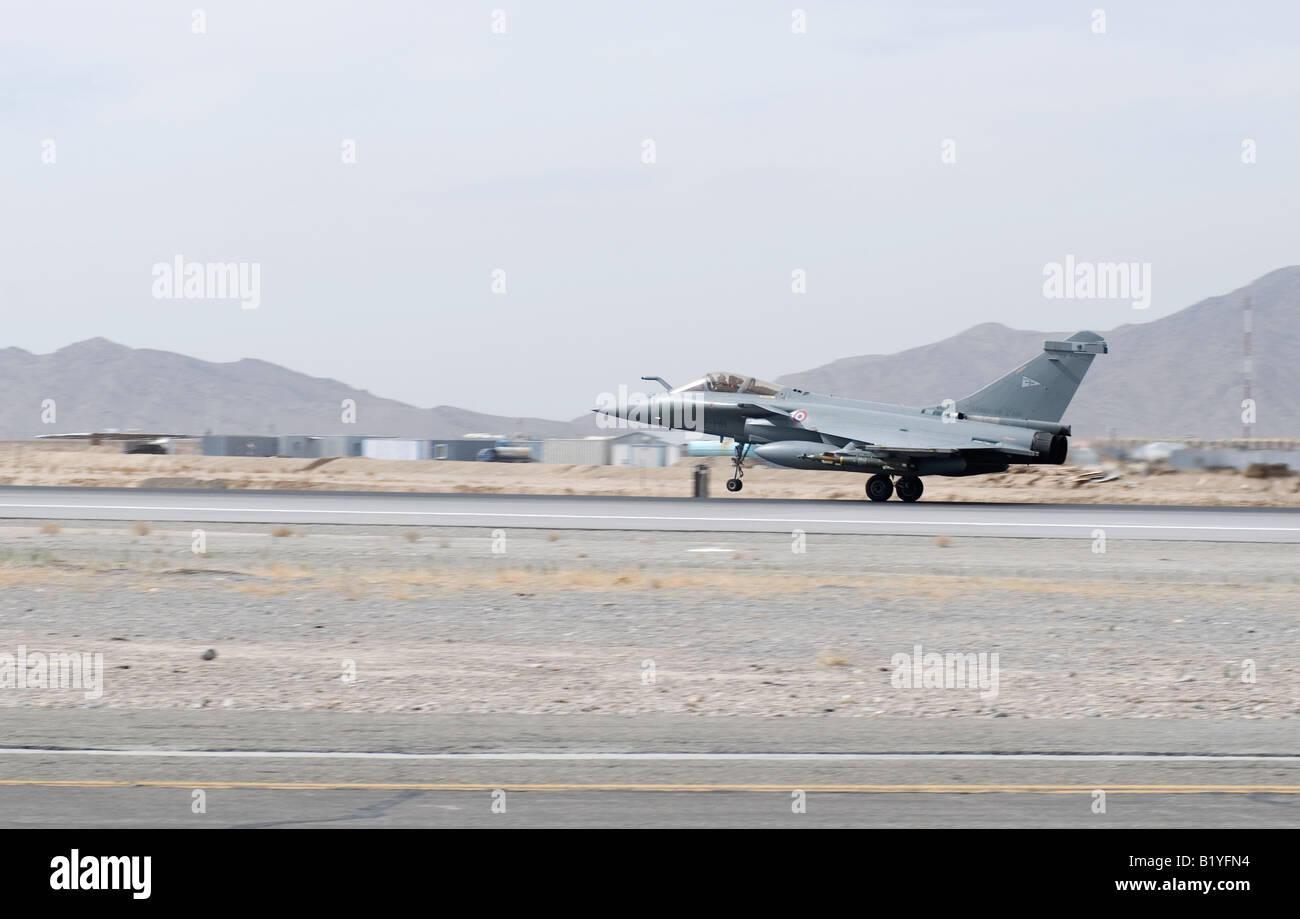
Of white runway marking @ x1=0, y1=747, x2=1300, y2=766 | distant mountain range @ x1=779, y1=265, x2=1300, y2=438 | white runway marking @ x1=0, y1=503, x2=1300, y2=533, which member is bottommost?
white runway marking @ x1=0, y1=747, x2=1300, y2=766

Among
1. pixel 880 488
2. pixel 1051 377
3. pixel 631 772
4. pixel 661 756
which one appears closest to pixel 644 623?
pixel 661 756

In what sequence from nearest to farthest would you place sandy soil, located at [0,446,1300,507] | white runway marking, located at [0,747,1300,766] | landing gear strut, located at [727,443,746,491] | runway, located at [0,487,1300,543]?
1. white runway marking, located at [0,747,1300,766]
2. runway, located at [0,487,1300,543]
3. landing gear strut, located at [727,443,746,491]
4. sandy soil, located at [0,446,1300,507]

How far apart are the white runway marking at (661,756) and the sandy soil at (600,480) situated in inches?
1608

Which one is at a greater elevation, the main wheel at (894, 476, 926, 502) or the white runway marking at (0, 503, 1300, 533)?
the main wheel at (894, 476, 926, 502)

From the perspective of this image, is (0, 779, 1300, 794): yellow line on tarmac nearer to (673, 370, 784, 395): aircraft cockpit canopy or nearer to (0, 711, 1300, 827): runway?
(0, 711, 1300, 827): runway

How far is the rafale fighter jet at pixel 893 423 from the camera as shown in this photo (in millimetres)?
43094

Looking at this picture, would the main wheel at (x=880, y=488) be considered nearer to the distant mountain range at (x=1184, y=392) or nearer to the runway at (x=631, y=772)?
the runway at (x=631, y=772)

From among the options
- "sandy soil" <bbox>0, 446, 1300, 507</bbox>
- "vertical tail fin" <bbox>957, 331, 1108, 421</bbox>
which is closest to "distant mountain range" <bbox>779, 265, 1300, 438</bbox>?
"sandy soil" <bbox>0, 446, 1300, 507</bbox>

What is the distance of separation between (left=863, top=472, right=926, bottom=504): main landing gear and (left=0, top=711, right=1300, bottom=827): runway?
3242cm

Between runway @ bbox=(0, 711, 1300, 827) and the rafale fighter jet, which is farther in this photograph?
the rafale fighter jet

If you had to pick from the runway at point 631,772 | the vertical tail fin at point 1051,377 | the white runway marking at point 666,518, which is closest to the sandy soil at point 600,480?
the vertical tail fin at point 1051,377

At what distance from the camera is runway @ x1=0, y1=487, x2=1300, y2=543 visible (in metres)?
33.2

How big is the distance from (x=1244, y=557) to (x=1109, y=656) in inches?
558
